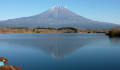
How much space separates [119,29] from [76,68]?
3555 centimetres

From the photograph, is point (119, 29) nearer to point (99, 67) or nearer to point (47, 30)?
point (99, 67)

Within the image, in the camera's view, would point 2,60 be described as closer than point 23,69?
Yes

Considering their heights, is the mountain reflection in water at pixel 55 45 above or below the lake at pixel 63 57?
below

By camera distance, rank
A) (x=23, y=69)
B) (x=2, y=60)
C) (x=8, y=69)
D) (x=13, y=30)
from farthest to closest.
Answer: (x=13, y=30) < (x=23, y=69) < (x=2, y=60) < (x=8, y=69)

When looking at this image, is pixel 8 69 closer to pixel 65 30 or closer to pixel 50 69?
pixel 50 69

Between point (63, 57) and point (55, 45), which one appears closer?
point (63, 57)

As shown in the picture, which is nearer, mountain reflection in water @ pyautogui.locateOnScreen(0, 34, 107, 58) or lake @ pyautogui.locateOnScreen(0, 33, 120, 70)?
lake @ pyautogui.locateOnScreen(0, 33, 120, 70)

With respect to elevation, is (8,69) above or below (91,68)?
above

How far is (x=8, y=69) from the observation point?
355 inches

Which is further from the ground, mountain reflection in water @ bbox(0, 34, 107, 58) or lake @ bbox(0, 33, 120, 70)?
lake @ bbox(0, 33, 120, 70)

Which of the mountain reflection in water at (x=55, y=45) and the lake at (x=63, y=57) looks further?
the mountain reflection in water at (x=55, y=45)

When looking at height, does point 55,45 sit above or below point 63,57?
below

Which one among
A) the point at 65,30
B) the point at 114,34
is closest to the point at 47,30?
the point at 65,30

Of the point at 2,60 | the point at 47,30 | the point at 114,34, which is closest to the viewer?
the point at 2,60
